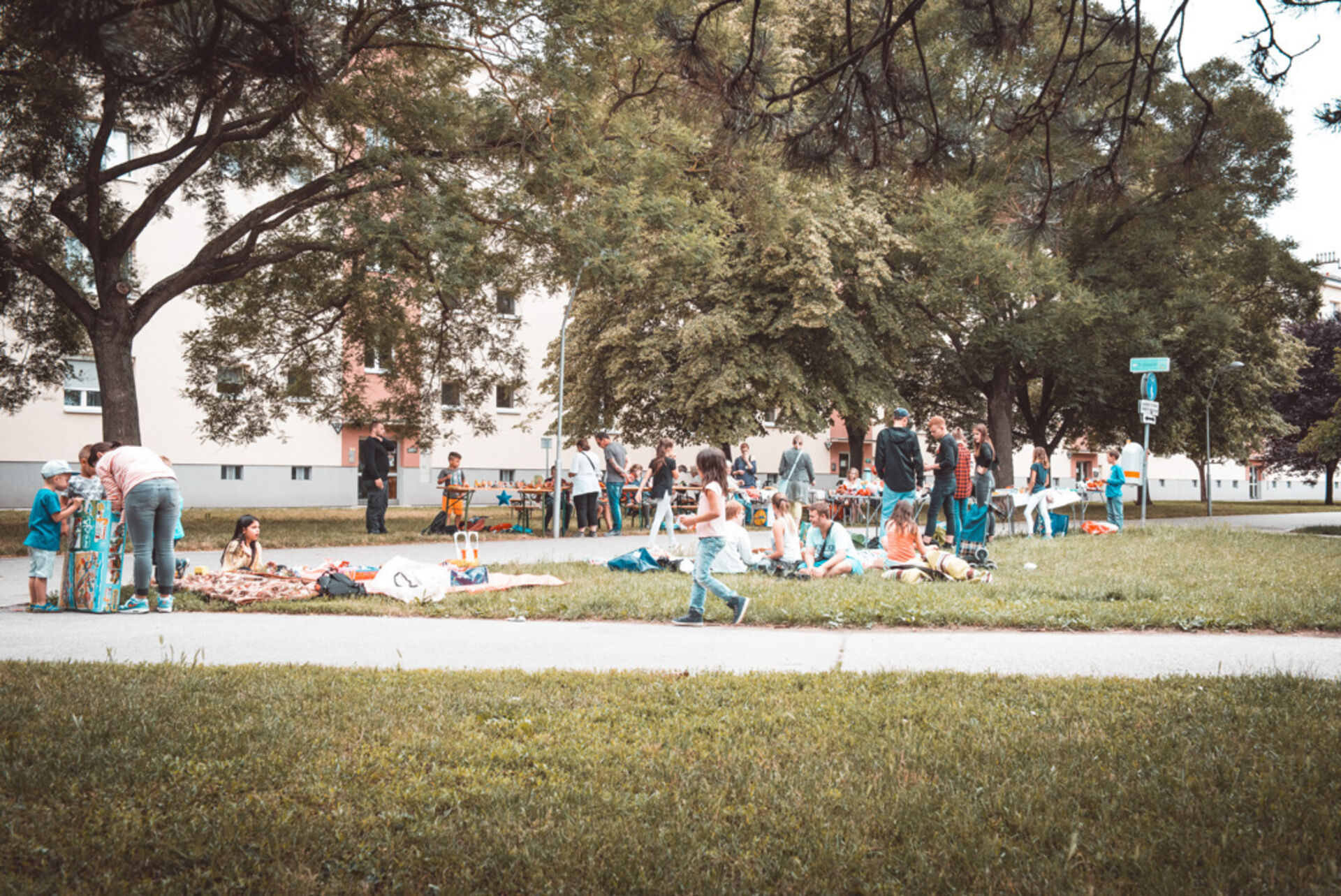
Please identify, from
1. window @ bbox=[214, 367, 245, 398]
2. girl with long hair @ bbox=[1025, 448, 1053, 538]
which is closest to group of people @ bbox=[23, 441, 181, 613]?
window @ bbox=[214, 367, 245, 398]

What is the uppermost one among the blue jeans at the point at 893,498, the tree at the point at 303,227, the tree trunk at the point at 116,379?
the tree at the point at 303,227

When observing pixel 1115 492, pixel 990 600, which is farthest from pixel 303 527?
pixel 1115 492

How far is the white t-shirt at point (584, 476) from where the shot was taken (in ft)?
67.6

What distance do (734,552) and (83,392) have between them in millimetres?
29350

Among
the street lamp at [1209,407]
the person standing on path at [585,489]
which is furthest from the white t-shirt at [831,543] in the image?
the street lamp at [1209,407]

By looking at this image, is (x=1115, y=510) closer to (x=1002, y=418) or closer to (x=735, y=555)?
(x=735, y=555)

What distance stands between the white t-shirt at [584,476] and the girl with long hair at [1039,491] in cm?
825

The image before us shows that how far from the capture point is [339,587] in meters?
10.5

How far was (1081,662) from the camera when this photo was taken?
681cm

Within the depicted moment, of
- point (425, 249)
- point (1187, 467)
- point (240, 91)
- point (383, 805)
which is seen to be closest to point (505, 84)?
point (425, 249)

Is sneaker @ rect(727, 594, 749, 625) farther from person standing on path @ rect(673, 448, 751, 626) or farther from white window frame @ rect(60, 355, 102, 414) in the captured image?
white window frame @ rect(60, 355, 102, 414)

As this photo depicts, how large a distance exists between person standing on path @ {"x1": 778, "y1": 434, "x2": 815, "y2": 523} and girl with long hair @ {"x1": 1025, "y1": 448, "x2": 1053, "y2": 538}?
158 inches

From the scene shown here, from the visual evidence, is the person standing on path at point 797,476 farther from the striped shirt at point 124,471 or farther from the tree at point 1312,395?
the tree at point 1312,395

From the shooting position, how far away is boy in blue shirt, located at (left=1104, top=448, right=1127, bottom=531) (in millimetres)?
20406
